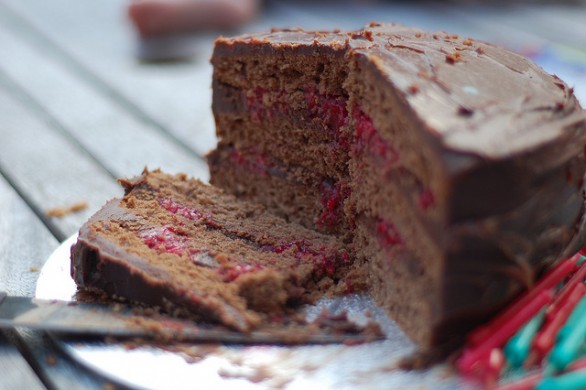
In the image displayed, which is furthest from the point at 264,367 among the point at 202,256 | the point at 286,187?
the point at 286,187

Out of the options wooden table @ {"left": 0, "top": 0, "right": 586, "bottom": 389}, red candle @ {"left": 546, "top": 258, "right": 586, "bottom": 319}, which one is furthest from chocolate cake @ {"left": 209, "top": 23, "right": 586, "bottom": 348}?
wooden table @ {"left": 0, "top": 0, "right": 586, "bottom": 389}

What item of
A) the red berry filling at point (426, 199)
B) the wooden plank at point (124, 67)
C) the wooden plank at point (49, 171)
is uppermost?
the wooden plank at point (124, 67)

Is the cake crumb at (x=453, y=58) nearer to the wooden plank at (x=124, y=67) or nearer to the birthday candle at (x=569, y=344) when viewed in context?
the birthday candle at (x=569, y=344)

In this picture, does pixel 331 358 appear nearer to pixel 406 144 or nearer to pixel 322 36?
pixel 406 144

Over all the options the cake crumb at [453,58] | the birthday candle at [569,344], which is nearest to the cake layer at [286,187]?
the cake crumb at [453,58]

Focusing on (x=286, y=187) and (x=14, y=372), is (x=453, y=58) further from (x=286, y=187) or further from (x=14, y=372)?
(x=14, y=372)

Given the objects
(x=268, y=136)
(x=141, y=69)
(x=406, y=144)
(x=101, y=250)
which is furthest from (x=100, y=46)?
(x=406, y=144)
